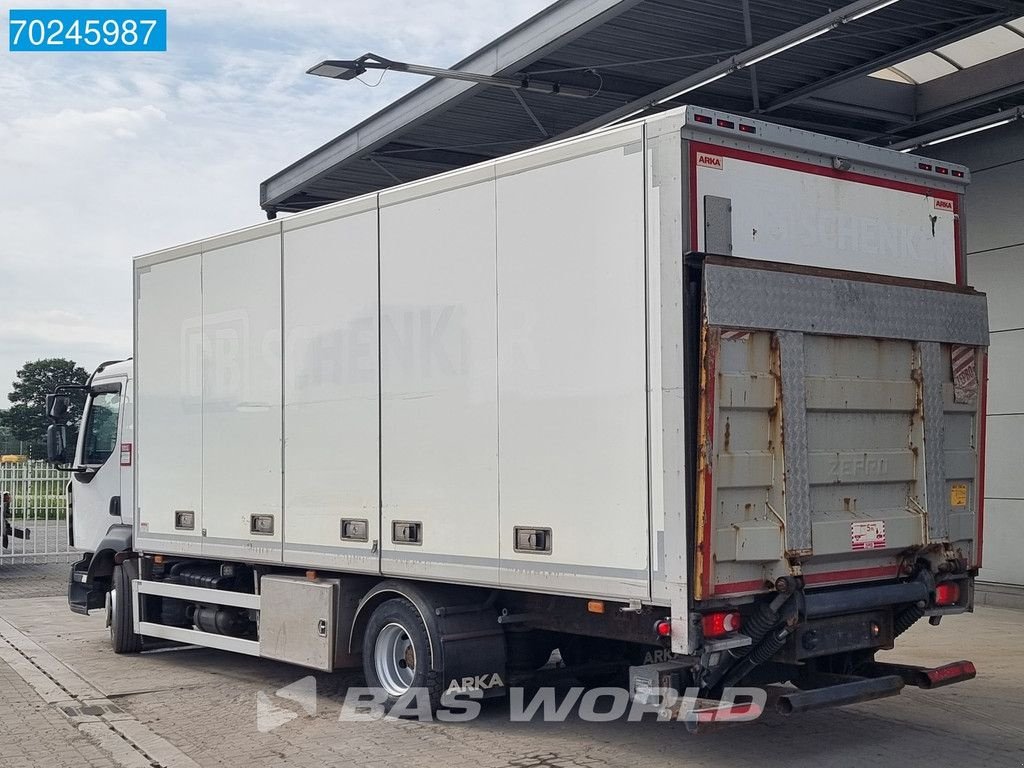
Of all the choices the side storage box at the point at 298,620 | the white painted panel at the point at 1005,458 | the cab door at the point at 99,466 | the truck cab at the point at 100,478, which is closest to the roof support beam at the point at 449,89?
the truck cab at the point at 100,478

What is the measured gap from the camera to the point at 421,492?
805 cm

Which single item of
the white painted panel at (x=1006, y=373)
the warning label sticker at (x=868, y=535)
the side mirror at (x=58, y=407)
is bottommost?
the warning label sticker at (x=868, y=535)

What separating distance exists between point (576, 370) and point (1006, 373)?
9.19 m

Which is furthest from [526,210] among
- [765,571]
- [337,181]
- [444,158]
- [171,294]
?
[337,181]

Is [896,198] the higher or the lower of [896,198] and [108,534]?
the higher

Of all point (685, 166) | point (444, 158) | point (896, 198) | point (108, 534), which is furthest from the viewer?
→ point (444, 158)

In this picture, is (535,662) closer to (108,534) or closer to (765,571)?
(765,571)

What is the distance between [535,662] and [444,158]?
9.60 m

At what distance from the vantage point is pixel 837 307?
7.16 metres

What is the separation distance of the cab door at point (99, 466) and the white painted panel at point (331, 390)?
3352mm

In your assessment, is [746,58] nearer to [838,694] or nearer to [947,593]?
[947,593]

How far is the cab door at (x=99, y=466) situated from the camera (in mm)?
11891

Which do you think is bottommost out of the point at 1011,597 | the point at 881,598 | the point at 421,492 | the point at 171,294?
the point at 1011,597

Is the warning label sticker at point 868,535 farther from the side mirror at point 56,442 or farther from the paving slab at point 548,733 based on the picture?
the side mirror at point 56,442
